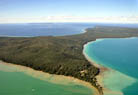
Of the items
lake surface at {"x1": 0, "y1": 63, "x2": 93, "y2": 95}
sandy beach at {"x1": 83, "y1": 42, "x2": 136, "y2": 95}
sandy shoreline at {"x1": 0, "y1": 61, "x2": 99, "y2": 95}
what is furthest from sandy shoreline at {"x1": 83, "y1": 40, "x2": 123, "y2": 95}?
lake surface at {"x1": 0, "y1": 63, "x2": 93, "y2": 95}

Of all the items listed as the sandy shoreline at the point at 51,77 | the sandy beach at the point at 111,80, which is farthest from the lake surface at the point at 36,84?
the sandy beach at the point at 111,80

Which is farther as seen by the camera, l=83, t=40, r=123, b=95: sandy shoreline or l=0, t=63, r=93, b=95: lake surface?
l=0, t=63, r=93, b=95: lake surface

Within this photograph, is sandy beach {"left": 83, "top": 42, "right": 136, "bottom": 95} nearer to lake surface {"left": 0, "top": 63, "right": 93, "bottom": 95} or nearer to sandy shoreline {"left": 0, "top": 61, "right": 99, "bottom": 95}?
sandy shoreline {"left": 0, "top": 61, "right": 99, "bottom": 95}

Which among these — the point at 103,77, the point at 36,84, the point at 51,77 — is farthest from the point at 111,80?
the point at 36,84

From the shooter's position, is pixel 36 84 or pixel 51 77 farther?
pixel 51 77

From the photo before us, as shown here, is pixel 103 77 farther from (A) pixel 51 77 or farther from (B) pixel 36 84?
(B) pixel 36 84

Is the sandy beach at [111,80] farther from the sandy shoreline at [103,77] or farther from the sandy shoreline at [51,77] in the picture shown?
the sandy shoreline at [51,77]

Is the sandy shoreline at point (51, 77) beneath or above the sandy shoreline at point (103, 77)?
beneath

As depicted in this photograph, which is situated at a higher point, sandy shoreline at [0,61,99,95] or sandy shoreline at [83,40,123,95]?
sandy shoreline at [83,40,123,95]

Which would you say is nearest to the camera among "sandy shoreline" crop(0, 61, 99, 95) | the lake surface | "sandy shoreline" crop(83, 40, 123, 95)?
"sandy shoreline" crop(83, 40, 123, 95)
